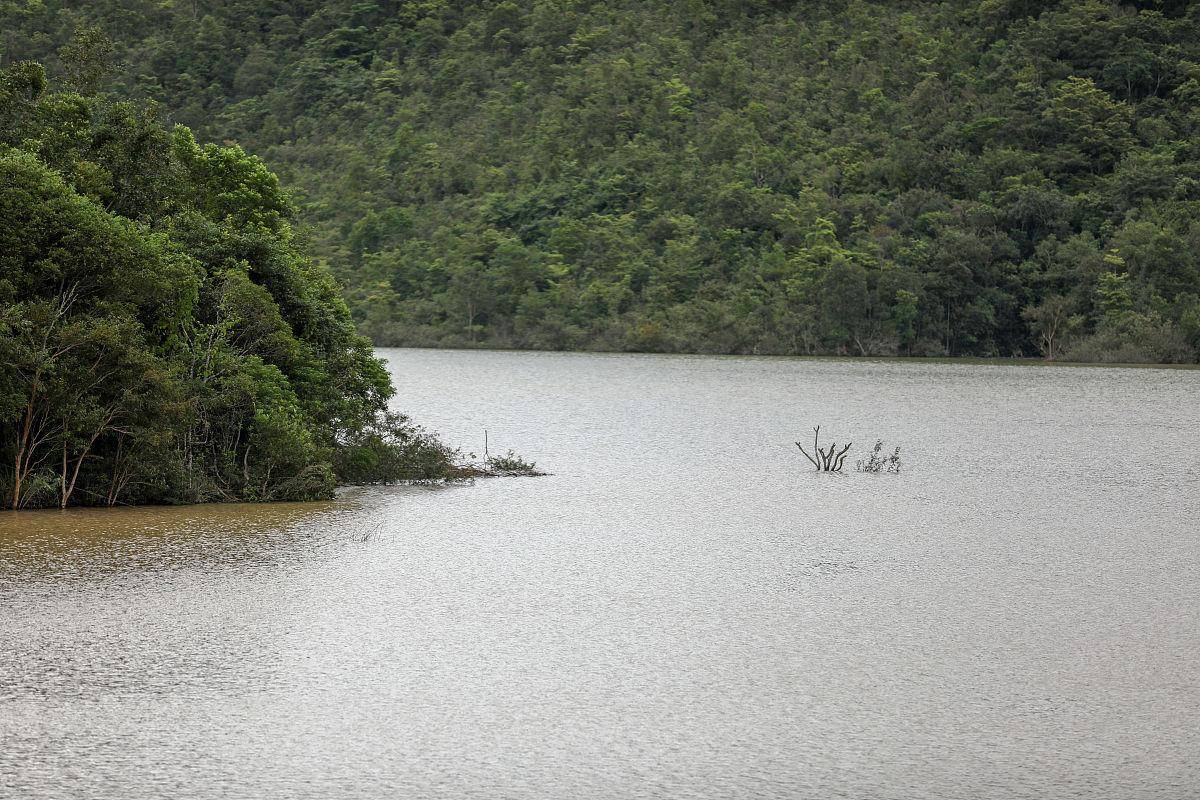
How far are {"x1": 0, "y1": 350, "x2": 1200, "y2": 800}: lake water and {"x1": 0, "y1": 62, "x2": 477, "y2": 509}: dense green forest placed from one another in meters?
1.14

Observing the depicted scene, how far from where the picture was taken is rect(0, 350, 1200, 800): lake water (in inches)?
388

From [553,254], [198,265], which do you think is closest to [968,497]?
[198,265]

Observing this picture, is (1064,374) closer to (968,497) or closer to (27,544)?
(968,497)

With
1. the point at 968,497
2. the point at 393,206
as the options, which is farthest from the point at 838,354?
the point at 968,497

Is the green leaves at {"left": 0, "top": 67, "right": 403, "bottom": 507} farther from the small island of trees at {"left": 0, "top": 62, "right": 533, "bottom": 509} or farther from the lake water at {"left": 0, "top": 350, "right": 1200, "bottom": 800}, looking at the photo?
the lake water at {"left": 0, "top": 350, "right": 1200, "bottom": 800}

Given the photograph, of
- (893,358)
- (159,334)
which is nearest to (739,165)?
(893,358)

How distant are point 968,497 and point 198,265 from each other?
15.4 metres

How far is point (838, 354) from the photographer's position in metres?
100

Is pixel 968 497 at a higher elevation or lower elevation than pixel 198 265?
lower

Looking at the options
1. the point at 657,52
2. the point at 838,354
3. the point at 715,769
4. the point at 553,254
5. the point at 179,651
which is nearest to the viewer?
the point at 715,769

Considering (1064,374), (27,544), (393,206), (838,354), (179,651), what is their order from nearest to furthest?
(179,651) → (27,544) → (1064,374) → (838,354) → (393,206)

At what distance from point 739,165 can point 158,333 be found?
9647 cm

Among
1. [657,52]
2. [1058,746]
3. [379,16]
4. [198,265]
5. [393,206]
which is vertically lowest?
[1058,746]

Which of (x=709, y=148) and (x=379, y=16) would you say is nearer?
(x=709, y=148)
